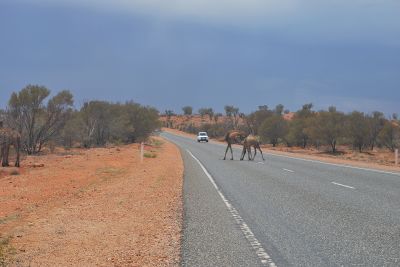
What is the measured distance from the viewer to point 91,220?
11484mm

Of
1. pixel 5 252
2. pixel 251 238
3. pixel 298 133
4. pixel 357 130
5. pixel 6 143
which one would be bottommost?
pixel 5 252

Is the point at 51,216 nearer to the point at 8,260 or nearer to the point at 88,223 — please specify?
the point at 88,223

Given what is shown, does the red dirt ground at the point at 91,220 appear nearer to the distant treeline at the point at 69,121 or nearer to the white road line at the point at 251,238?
the white road line at the point at 251,238

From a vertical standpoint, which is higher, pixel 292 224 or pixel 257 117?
pixel 257 117

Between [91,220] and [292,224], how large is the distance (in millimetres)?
4155

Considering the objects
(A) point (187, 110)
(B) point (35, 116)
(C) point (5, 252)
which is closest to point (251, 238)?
(C) point (5, 252)

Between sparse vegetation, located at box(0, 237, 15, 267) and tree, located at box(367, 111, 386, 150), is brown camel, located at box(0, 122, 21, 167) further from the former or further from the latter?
tree, located at box(367, 111, 386, 150)

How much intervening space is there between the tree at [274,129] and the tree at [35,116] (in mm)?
38198

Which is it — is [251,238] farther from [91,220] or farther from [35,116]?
[35,116]

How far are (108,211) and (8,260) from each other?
521cm

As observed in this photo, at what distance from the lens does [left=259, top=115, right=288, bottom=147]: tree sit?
74.2m

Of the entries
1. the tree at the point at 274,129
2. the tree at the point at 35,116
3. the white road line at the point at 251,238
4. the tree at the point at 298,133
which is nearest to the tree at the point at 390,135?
the tree at the point at 298,133

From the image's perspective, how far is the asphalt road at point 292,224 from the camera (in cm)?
773

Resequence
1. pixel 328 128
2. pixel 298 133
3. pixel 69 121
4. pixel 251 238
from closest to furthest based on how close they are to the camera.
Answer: pixel 251 238 < pixel 69 121 < pixel 328 128 < pixel 298 133
